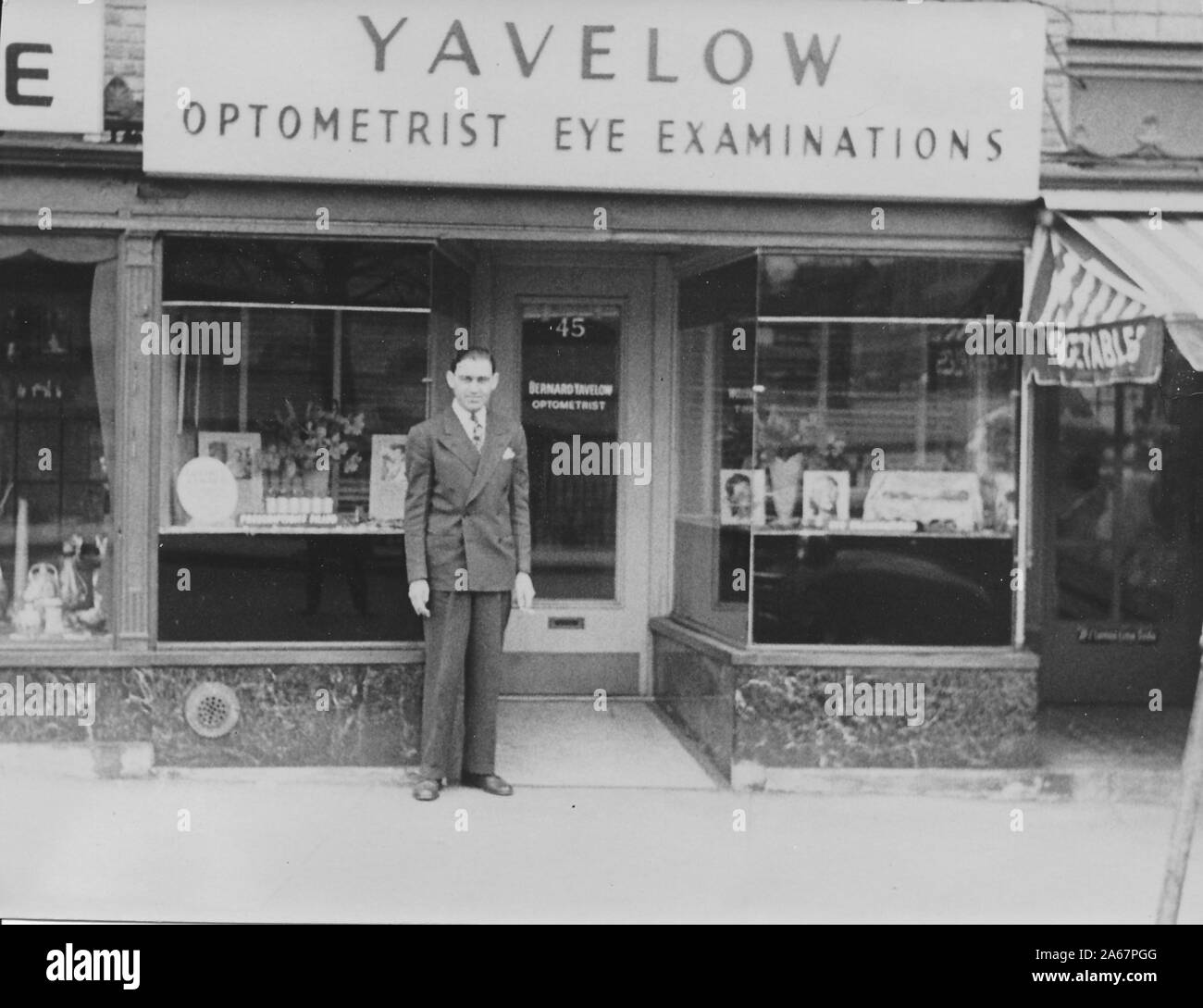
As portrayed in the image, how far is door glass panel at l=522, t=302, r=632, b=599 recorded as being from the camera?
29.5 feet

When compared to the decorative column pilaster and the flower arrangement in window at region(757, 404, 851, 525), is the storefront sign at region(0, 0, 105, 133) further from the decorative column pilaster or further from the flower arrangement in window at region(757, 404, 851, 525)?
the flower arrangement in window at region(757, 404, 851, 525)

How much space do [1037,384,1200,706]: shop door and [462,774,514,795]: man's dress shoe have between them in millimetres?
3814

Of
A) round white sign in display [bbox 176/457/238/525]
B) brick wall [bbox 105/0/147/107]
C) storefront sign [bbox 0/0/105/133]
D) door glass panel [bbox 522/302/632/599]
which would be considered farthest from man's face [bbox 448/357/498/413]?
brick wall [bbox 105/0/147/107]

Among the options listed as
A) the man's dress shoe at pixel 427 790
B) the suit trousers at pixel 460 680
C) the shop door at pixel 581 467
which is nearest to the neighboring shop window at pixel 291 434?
the suit trousers at pixel 460 680

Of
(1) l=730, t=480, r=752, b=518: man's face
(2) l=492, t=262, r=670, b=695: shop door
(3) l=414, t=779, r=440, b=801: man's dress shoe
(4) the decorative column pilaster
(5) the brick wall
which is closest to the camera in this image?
(3) l=414, t=779, r=440, b=801: man's dress shoe

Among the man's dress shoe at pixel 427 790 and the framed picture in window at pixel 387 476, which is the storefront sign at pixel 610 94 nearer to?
the framed picture in window at pixel 387 476

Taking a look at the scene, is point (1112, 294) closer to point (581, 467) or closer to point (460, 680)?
point (581, 467)

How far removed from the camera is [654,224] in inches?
293

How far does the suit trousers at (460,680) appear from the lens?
721 cm

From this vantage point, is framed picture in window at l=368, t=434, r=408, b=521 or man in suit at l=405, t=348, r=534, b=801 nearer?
man in suit at l=405, t=348, r=534, b=801

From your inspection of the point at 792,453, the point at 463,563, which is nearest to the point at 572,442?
the point at 792,453

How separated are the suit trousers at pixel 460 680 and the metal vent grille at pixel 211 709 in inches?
39.7
